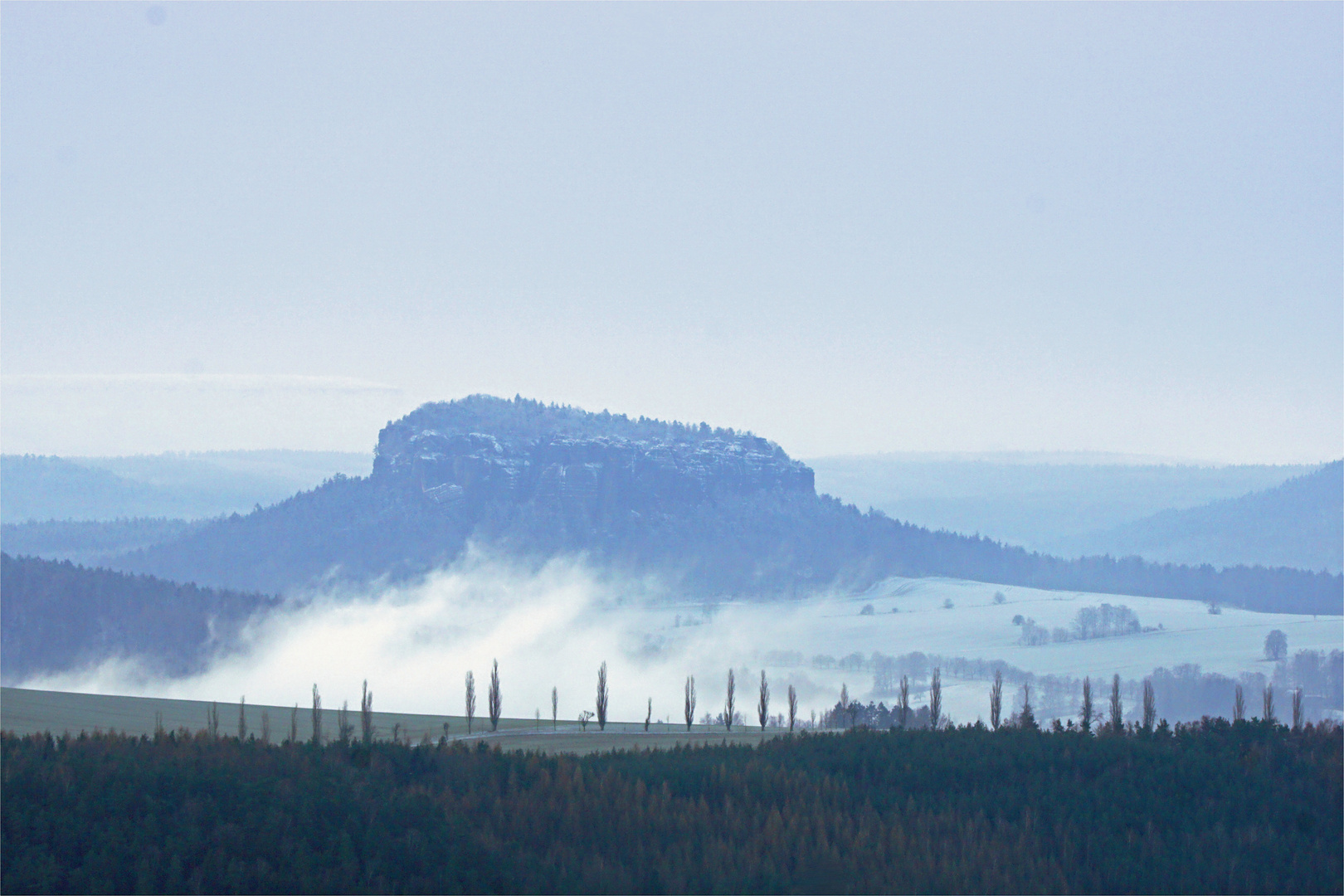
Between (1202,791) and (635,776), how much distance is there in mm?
18633

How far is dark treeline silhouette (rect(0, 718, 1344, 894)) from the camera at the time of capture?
3144 cm

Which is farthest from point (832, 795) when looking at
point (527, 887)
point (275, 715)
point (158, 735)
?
point (275, 715)

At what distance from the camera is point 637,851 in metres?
35.4

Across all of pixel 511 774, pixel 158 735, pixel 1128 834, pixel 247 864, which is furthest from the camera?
pixel 158 735

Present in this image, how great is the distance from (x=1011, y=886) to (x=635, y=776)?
15301 mm

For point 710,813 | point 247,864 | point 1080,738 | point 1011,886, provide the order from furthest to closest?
point 1080,738 → point 710,813 → point 1011,886 → point 247,864

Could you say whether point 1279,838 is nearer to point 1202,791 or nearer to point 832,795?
point 1202,791

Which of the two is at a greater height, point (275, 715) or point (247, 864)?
point (247, 864)

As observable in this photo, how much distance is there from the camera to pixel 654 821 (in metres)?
38.4

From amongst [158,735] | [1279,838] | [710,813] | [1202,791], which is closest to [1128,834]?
[1279,838]

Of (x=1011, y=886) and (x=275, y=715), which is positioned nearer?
(x=1011, y=886)

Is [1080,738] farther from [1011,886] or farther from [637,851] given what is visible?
[637,851]

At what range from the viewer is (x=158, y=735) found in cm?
4753

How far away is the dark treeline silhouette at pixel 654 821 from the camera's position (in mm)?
31438
